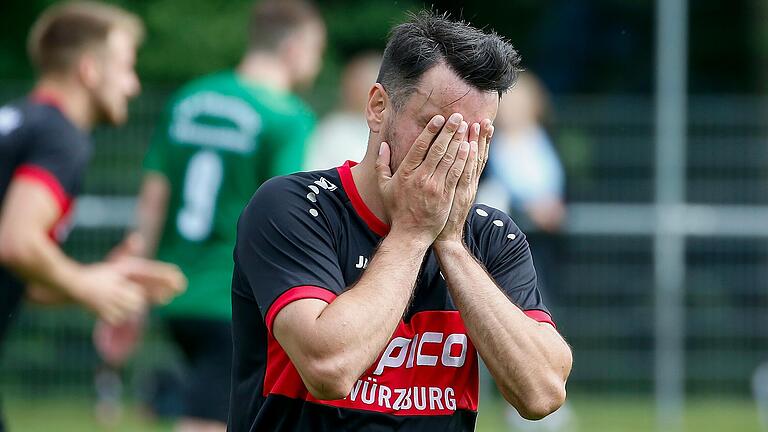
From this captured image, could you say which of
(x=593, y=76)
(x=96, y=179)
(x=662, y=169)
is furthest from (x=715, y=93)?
(x=96, y=179)

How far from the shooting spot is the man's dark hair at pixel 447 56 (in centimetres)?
371

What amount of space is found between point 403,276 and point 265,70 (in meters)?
3.89

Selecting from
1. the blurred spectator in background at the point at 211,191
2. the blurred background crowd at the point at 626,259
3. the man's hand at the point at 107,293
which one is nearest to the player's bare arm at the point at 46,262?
the man's hand at the point at 107,293

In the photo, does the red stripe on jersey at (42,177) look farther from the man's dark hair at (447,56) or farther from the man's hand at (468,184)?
the man's hand at (468,184)

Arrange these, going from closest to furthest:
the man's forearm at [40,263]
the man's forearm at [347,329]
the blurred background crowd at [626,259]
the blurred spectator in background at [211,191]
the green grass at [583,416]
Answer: the man's forearm at [347,329] < the man's forearm at [40,263] < the blurred spectator in background at [211,191] < the green grass at [583,416] < the blurred background crowd at [626,259]

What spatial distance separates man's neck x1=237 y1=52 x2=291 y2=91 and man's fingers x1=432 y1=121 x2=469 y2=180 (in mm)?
3689

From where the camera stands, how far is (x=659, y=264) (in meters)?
12.3

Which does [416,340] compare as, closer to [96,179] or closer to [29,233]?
[29,233]

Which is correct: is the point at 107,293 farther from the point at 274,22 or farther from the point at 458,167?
the point at 458,167

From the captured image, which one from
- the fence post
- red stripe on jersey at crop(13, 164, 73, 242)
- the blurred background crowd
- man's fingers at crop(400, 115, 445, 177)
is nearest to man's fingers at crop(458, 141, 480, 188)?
man's fingers at crop(400, 115, 445, 177)

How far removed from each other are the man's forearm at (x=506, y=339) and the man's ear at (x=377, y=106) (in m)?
0.39

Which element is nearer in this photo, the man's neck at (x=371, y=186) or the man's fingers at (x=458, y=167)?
the man's fingers at (x=458, y=167)

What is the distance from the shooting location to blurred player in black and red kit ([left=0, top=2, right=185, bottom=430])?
18.5 ft

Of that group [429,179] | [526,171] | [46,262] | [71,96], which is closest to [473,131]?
[429,179]
